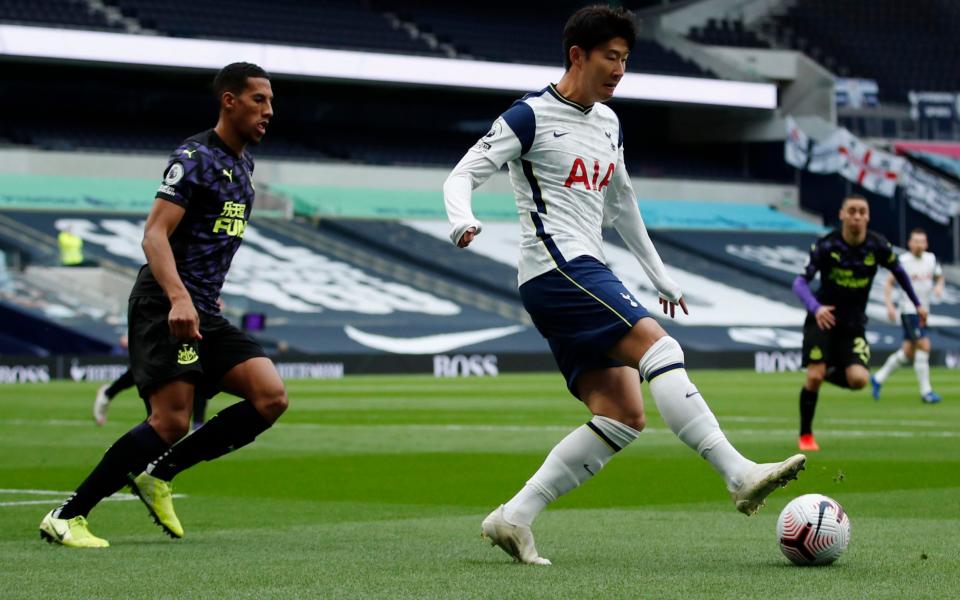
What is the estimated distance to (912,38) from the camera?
59.1 meters

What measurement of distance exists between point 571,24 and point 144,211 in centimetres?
3756

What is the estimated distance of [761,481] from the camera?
6180 millimetres

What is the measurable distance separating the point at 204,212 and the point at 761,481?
2.98 metres

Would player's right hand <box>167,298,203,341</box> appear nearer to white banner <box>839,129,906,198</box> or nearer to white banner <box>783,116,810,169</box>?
white banner <box>839,129,906,198</box>

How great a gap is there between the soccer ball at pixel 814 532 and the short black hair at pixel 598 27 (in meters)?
2.06

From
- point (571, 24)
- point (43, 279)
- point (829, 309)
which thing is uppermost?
point (571, 24)

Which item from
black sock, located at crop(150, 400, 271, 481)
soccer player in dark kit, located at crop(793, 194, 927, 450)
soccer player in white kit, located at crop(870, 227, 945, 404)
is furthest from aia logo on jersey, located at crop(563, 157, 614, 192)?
soccer player in white kit, located at crop(870, 227, 945, 404)

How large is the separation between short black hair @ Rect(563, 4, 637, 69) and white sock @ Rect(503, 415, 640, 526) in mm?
1532

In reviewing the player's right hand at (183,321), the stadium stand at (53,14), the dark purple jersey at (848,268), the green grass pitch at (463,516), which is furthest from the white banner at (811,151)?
the player's right hand at (183,321)

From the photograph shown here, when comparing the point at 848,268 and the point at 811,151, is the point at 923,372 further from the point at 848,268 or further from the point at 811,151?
the point at 811,151

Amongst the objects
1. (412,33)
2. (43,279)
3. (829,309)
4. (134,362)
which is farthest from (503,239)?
(134,362)

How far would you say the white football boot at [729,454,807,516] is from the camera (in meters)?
6.09

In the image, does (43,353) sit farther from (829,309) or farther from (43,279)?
(829,309)

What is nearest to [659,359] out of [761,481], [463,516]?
[761,481]
